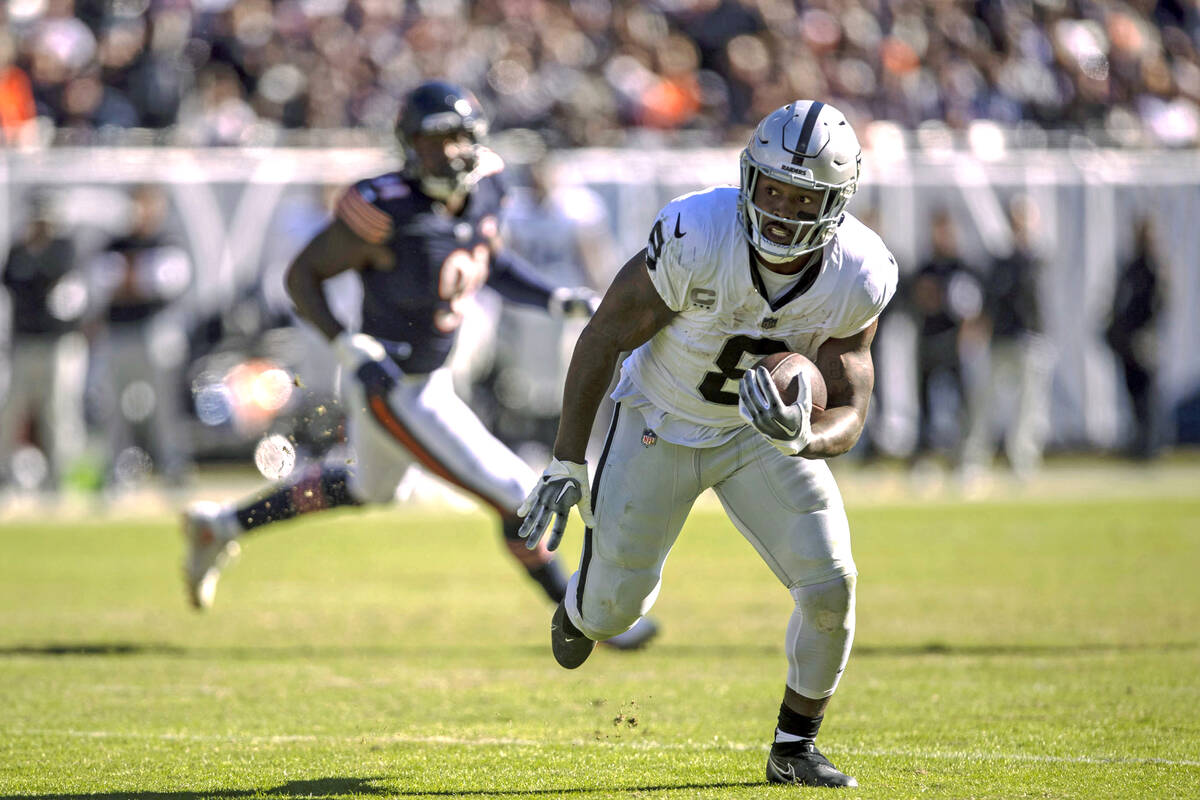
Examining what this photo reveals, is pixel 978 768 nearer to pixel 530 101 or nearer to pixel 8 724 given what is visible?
pixel 8 724

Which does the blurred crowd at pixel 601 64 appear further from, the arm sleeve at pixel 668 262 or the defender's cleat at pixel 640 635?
the arm sleeve at pixel 668 262

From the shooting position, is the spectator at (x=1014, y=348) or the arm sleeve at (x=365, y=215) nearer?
the arm sleeve at (x=365, y=215)

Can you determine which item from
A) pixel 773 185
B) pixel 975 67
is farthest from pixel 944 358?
pixel 773 185

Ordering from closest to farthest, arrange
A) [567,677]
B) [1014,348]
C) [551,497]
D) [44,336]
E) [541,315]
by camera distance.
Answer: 1. [551,497]
2. [567,677]
3. [44,336]
4. [541,315]
5. [1014,348]

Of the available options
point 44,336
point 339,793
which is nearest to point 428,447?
point 339,793

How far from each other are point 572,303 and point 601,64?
1015 centimetres

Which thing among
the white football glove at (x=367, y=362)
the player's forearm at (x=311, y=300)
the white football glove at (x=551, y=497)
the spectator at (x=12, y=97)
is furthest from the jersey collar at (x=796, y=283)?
the spectator at (x=12, y=97)

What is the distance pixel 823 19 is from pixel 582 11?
2.63 m

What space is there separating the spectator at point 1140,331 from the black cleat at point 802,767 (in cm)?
1033

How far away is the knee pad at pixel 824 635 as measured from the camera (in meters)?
4.04

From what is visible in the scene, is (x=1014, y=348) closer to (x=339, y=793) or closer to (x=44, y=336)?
(x=44, y=336)

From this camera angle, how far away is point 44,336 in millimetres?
11508

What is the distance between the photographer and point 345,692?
17.6ft

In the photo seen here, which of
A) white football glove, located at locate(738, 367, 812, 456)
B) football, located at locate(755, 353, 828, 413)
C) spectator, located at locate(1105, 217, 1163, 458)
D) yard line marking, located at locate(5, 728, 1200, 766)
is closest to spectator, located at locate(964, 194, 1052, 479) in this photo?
spectator, located at locate(1105, 217, 1163, 458)
